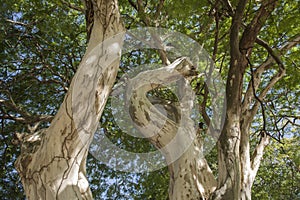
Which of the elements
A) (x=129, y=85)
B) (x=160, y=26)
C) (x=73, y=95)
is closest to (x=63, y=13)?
(x=160, y=26)

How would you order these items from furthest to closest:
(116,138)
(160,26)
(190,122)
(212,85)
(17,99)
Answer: (116,138), (17,99), (160,26), (212,85), (190,122)

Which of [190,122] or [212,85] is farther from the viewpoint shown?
[212,85]

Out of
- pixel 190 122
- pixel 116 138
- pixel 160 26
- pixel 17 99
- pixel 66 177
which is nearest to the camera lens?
pixel 66 177

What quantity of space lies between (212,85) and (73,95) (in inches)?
146

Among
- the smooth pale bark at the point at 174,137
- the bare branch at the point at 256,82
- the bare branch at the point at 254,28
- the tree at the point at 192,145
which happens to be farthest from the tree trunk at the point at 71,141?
the bare branch at the point at 256,82

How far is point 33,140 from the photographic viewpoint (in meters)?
3.62

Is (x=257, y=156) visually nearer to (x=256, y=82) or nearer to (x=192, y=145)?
(x=256, y=82)

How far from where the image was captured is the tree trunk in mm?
3084

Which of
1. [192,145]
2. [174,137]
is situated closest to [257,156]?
[192,145]

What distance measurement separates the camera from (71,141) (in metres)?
3.19

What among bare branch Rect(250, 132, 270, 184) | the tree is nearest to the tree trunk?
the tree

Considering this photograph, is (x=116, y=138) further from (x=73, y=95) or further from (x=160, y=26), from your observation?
(x=73, y=95)

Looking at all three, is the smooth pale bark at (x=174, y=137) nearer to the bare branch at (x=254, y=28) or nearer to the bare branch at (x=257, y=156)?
the bare branch at (x=257, y=156)

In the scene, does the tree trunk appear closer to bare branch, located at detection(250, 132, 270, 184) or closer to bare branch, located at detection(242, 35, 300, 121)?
bare branch, located at detection(242, 35, 300, 121)
